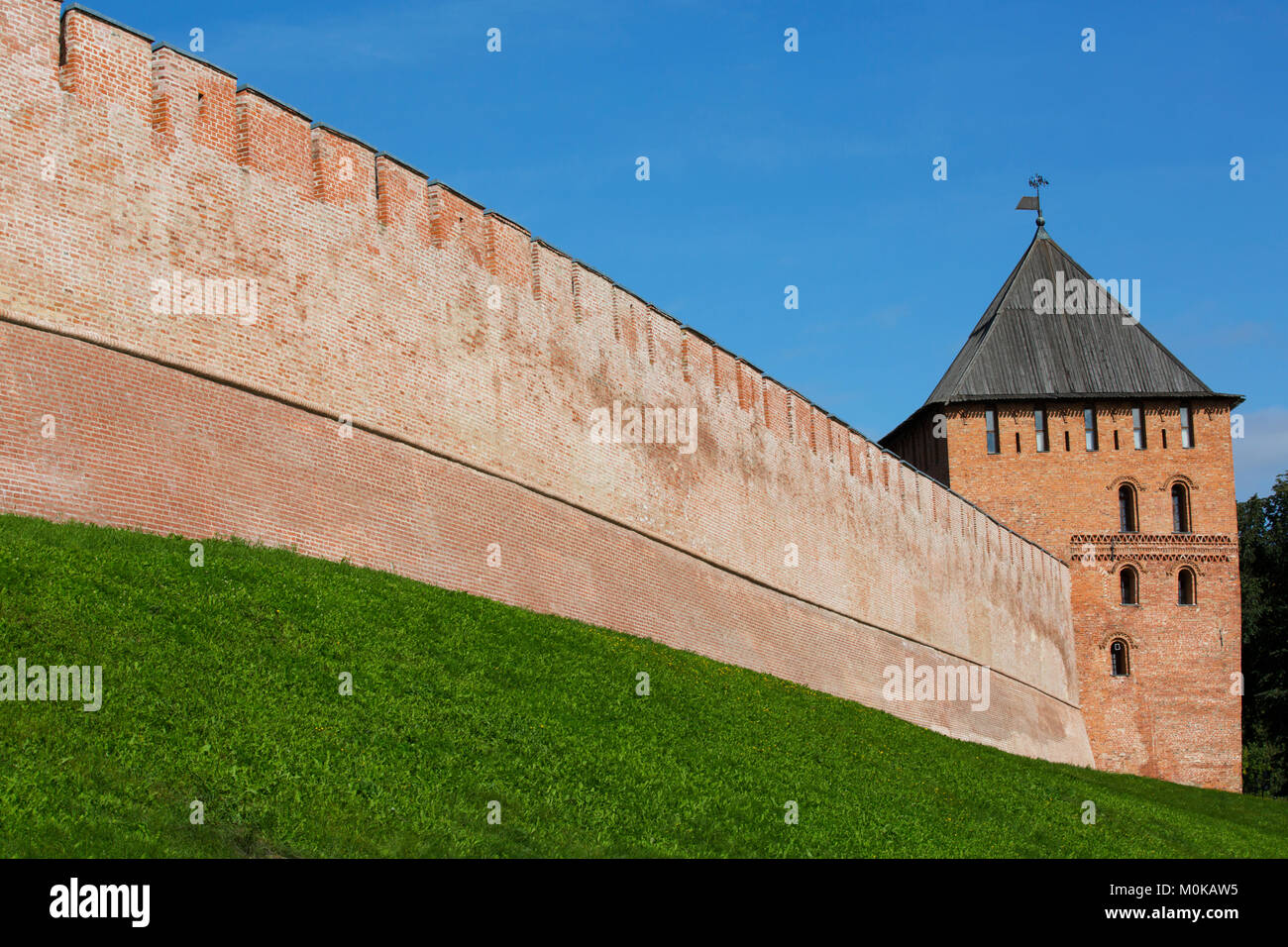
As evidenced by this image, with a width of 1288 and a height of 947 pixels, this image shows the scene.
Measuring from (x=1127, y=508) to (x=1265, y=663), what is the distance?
992 centimetres

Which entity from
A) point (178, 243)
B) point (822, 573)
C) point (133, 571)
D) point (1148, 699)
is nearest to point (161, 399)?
point (178, 243)

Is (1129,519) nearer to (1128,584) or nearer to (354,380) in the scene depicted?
(1128,584)

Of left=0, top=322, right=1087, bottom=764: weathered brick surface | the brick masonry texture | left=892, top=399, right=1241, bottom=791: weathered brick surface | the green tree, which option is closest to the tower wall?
left=892, top=399, right=1241, bottom=791: weathered brick surface

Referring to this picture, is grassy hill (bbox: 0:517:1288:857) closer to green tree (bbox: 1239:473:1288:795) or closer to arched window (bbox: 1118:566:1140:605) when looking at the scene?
arched window (bbox: 1118:566:1140:605)

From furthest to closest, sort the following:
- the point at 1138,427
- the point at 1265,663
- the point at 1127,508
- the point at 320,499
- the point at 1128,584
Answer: the point at 1265,663, the point at 1138,427, the point at 1127,508, the point at 1128,584, the point at 320,499

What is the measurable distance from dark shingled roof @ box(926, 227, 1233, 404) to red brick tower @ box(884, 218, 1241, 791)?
0.05 metres

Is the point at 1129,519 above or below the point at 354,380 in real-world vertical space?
above

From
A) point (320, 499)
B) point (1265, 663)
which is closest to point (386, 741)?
point (320, 499)

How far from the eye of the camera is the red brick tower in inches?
1228

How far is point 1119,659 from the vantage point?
32.0 m

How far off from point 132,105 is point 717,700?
7453 millimetres
